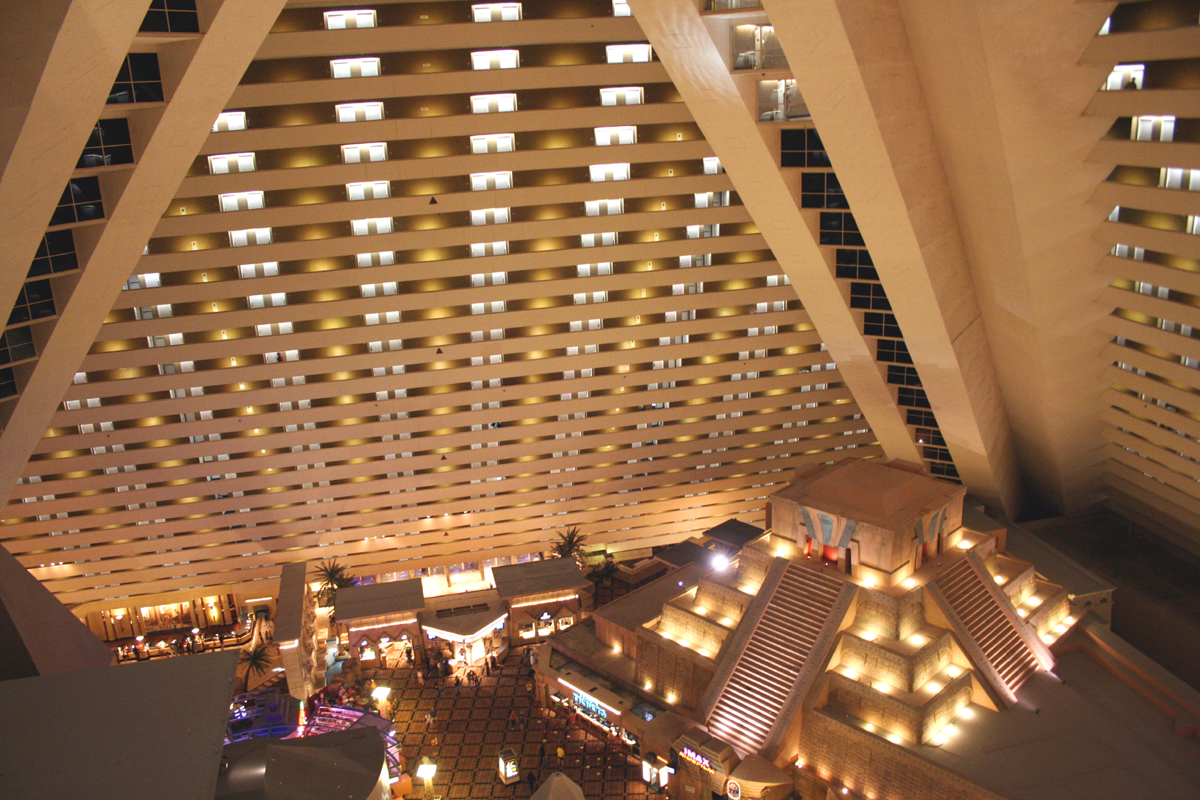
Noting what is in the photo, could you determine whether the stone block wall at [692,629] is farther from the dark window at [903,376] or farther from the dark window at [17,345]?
the dark window at [17,345]

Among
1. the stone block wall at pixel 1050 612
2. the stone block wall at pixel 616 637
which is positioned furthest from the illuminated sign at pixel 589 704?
the stone block wall at pixel 1050 612

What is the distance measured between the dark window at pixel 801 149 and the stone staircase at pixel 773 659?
1384cm

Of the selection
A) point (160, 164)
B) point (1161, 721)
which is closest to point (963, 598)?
point (1161, 721)

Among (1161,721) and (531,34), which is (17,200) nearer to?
(531,34)

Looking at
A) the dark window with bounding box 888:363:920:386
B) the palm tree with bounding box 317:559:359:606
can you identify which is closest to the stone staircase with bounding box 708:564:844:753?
the dark window with bounding box 888:363:920:386

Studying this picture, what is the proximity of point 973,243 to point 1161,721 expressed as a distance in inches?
625

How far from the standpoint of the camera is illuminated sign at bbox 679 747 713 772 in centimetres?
2727

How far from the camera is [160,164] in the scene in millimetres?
22578

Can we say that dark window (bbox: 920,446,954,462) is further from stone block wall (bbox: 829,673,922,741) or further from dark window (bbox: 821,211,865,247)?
stone block wall (bbox: 829,673,922,741)

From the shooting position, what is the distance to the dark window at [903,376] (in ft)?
114

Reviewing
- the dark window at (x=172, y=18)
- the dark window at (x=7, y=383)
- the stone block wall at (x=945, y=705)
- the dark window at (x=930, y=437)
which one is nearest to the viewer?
the dark window at (x=172, y=18)

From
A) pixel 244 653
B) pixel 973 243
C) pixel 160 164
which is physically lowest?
pixel 244 653

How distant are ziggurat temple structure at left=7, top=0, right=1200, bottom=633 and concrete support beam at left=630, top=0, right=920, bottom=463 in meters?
0.15

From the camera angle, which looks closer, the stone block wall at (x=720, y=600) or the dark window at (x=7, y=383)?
the dark window at (x=7, y=383)
